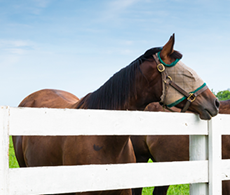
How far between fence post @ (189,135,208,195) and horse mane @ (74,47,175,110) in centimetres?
76

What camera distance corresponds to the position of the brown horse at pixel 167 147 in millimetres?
3770

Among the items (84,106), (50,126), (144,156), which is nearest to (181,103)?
(84,106)

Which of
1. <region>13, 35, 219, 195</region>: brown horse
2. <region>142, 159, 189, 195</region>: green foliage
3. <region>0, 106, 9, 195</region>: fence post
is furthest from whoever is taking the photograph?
<region>142, 159, 189, 195</region>: green foliage

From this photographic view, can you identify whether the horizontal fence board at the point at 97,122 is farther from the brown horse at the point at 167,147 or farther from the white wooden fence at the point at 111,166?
the brown horse at the point at 167,147

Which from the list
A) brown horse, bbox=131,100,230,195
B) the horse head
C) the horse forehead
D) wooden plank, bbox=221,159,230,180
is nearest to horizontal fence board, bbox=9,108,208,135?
the horse head

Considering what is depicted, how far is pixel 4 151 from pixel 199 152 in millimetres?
1697

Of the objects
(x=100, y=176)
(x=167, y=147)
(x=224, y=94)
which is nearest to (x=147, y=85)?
(x=100, y=176)

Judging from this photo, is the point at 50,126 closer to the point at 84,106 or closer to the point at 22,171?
the point at 22,171

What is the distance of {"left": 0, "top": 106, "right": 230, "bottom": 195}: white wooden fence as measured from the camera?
5.81ft

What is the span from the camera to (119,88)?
271 cm

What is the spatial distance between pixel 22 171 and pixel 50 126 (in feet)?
1.15

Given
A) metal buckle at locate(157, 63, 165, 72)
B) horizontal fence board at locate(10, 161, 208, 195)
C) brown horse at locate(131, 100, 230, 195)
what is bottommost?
horizontal fence board at locate(10, 161, 208, 195)

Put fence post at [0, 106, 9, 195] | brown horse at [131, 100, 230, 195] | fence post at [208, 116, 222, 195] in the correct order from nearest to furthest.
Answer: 1. fence post at [0, 106, 9, 195]
2. fence post at [208, 116, 222, 195]
3. brown horse at [131, 100, 230, 195]

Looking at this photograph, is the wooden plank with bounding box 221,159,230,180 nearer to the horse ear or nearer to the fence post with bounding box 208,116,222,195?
the fence post with bounding box 208,116,222,195
